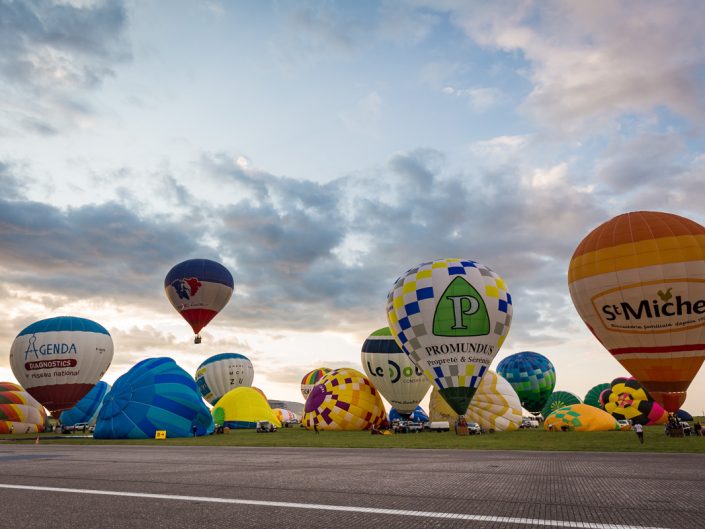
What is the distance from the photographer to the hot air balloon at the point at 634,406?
164 ft

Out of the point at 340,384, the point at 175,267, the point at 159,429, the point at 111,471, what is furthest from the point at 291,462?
the point at 175,267

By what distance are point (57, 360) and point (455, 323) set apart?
31321 mm

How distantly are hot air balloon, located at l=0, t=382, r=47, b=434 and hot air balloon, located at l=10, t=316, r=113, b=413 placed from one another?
13783 millimetres

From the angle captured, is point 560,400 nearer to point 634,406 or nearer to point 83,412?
point 634,406

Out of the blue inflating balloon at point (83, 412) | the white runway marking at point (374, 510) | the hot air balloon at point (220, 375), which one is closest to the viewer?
the white runway marking at point (374, 510)

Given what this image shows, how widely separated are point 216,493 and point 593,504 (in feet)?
18.1

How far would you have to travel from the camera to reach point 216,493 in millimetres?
8508

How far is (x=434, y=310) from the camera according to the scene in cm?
3192

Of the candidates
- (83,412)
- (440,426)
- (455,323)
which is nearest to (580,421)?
(440,426)

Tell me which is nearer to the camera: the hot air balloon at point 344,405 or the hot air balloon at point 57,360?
the hot air balloon at point 344,405

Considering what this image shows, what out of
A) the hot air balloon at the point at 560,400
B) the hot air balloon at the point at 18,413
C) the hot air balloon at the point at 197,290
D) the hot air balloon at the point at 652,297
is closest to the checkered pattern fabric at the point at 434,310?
the hot air balloon at the point at 652,297

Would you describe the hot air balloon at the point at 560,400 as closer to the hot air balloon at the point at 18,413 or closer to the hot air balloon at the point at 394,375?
the hot air balloon at the point at 394,375

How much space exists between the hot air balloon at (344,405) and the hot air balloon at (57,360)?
18.2m

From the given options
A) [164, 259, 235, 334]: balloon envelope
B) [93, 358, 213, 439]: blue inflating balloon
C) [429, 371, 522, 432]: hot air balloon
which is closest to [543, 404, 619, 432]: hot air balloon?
[429, 371, 522, 432]: hot air balloon
